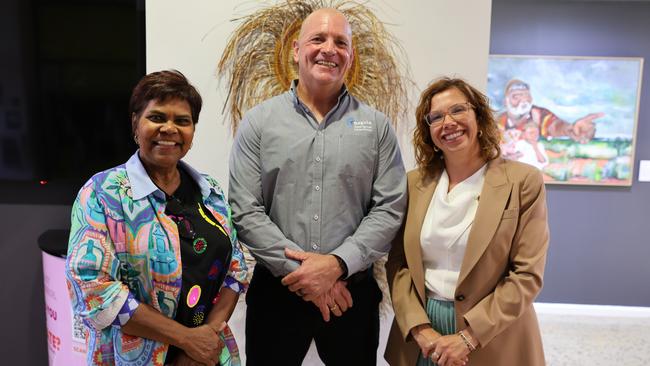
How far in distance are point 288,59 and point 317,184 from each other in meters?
1.02

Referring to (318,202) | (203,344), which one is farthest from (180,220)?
(318,202)

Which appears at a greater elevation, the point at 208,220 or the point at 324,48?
the point at 324,48

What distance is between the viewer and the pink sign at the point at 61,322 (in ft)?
6.95

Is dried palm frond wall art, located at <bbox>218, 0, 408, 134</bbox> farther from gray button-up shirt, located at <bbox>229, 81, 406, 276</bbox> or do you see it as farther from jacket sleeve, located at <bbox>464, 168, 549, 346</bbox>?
jacket sleeve, located at <bbox>464, 168, 549, 346</bbox>

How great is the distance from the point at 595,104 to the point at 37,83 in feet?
13.9

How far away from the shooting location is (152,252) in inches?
49.0

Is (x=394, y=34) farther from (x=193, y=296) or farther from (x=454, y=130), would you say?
(x=193, y=296)

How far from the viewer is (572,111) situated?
163 inches

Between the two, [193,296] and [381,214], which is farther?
[381,214]

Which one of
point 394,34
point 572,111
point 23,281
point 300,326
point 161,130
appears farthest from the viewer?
point 572,111

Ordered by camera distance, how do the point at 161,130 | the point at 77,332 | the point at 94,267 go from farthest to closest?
the point at 77,332 → the point at 161,130 → the point at 94,267

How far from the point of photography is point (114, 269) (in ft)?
3.98

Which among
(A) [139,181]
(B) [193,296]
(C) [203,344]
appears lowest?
(C) [203,344]

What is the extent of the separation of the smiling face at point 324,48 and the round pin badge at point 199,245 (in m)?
0.73
